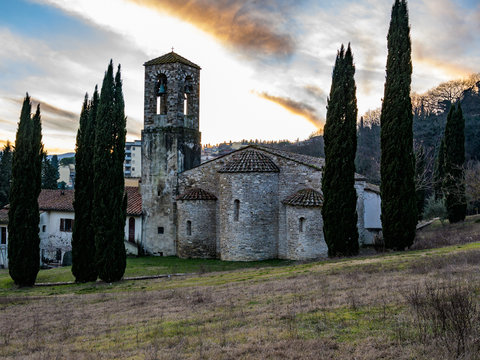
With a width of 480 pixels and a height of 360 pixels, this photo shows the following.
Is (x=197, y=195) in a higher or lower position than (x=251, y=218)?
higher

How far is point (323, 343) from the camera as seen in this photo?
20.5 ft

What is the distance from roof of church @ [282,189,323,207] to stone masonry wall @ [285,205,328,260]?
0.26 m

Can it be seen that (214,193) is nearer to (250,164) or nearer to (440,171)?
(250,164)

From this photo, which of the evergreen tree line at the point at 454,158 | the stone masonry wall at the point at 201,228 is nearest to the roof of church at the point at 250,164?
the stone masonry wall at the point at 201,228

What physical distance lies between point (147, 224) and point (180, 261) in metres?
4.18

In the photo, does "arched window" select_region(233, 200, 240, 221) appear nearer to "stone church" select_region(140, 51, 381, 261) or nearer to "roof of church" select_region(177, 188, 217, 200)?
"stone church" select_region(140, 51, 381, 261)

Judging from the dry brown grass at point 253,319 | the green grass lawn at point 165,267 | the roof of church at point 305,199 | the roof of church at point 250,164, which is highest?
the roof of church at point 250,164

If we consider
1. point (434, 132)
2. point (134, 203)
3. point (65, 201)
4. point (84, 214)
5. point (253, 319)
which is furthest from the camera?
point (434, 132)

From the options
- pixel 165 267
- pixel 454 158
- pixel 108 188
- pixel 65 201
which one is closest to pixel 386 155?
pixel 165 267

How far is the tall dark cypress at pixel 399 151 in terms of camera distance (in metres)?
17.8

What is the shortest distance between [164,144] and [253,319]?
18694mm

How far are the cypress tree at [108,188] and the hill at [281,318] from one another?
11.2 ft

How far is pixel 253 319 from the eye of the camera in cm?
812

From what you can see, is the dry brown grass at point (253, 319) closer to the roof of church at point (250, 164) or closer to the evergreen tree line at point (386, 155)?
the evergreen tree line at point (386, 155)
